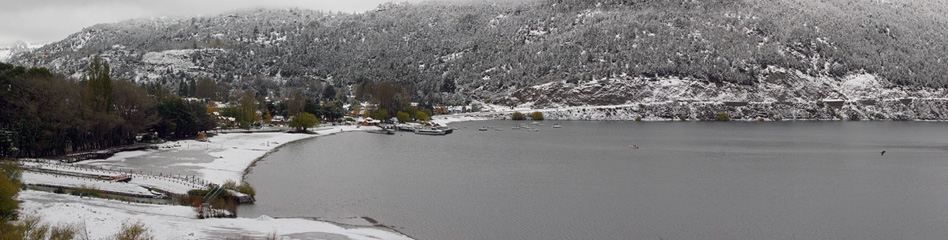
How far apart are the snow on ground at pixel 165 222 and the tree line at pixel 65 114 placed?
25.6m

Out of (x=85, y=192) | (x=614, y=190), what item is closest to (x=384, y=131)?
(x=614, y=190)

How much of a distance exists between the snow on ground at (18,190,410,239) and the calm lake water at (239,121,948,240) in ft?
11.5

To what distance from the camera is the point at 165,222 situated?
3388 cm

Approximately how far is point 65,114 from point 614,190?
5242 cm

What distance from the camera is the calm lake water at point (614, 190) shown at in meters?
39.1

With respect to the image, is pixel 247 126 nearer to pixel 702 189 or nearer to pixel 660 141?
pixel 660 141

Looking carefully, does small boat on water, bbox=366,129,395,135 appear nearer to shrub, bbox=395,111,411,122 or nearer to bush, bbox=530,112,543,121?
shrub, bbox=395,111,411,122

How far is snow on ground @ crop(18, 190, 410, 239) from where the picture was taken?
104 ft

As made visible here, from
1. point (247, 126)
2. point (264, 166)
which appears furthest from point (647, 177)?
point (247, 126)

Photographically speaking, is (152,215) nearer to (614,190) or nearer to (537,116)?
(614,190)

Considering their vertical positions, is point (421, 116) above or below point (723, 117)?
above

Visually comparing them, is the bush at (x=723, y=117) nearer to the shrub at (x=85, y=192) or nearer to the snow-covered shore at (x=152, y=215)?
the snow-covered shore at (x=152, y=215)

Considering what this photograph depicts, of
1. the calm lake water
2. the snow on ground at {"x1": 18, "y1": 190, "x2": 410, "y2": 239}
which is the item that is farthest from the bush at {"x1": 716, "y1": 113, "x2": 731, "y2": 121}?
the snow on ground at {"x1": 18, "y1": 190, "x2": 410, "y2": 239}

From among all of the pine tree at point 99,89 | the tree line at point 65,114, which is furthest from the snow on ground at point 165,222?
the pine tree at point 99,89
